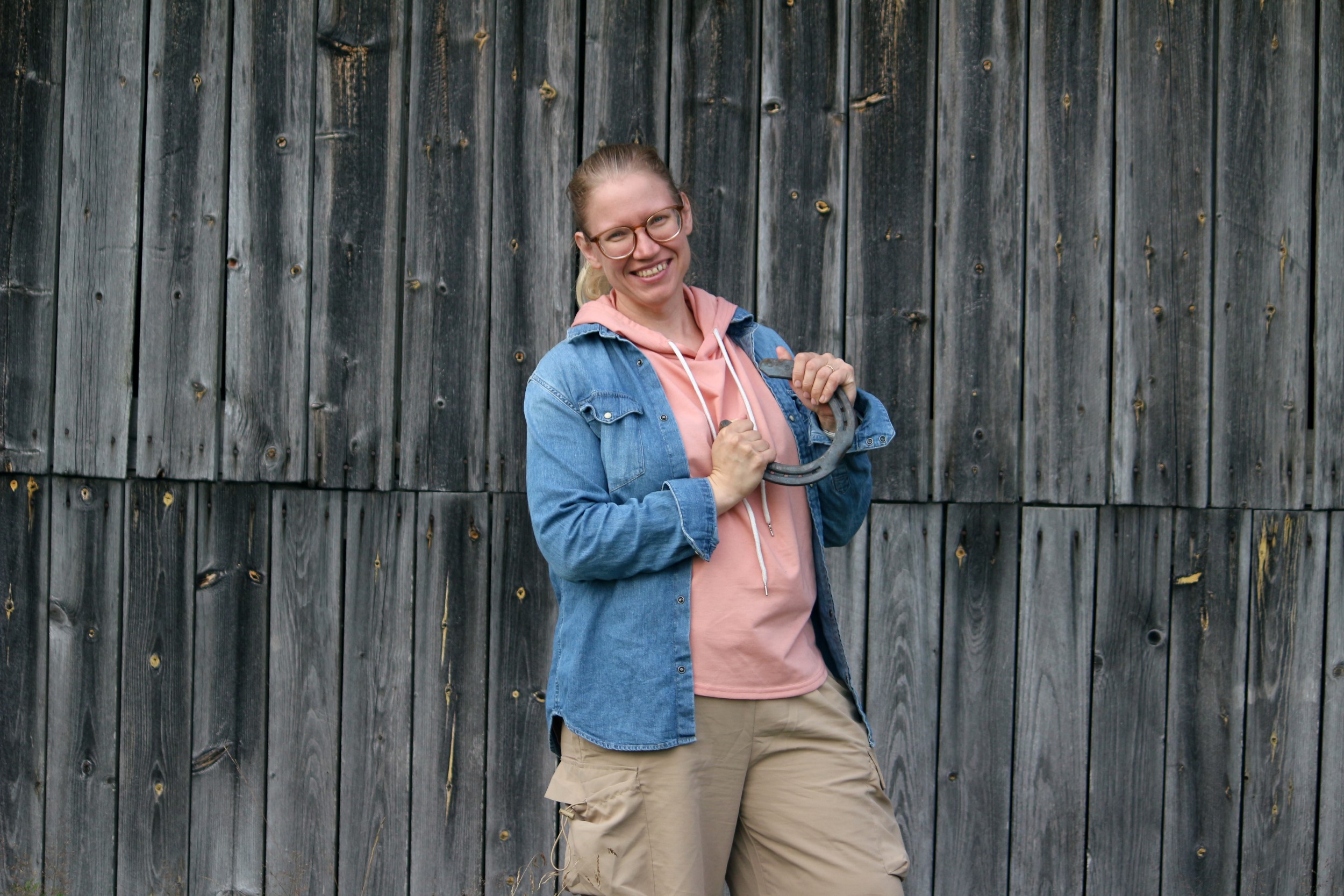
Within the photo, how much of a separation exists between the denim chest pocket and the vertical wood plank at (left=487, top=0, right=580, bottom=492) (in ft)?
4.03

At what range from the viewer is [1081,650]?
313 centimetres

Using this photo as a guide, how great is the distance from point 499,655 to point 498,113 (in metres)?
1.59

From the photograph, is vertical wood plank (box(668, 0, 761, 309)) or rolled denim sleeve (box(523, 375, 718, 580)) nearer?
rolled denim sleeve (box(523, 375, 718, 580))

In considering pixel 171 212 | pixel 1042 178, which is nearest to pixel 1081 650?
pixel 1042 178

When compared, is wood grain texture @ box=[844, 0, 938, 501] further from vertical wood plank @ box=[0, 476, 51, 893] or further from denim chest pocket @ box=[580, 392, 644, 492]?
vertical wood plank @ box=[0, 476, 51, 893]

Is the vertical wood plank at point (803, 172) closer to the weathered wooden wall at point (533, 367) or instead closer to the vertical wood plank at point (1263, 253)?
the weathered wooden wall at point (533, 367)

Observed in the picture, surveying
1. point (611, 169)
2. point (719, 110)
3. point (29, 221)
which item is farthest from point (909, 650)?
point (29, 221)

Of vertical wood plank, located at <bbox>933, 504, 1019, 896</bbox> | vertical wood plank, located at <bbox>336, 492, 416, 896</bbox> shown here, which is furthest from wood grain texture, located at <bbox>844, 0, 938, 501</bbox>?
vertical wood plank, located at <bbox>336, 492, 416, 896</bbox>

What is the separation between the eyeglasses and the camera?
2021 mm

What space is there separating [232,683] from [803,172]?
88.9 inches

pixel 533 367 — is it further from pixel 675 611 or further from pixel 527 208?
pixel 675 611

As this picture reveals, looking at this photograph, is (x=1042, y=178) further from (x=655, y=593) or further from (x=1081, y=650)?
(x=655, y=593)

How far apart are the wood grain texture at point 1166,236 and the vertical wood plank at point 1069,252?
0.05 meters

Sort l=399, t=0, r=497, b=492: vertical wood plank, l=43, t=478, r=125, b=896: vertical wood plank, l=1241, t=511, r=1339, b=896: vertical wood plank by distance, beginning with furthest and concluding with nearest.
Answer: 1. l=43, t=478, r=125, b=896: vertical wood plank
2. l=399, t=0, r=497, b=492: vertical wood plank
3. l=1241, t=511, r=1339, b=896: vertical wood plank
